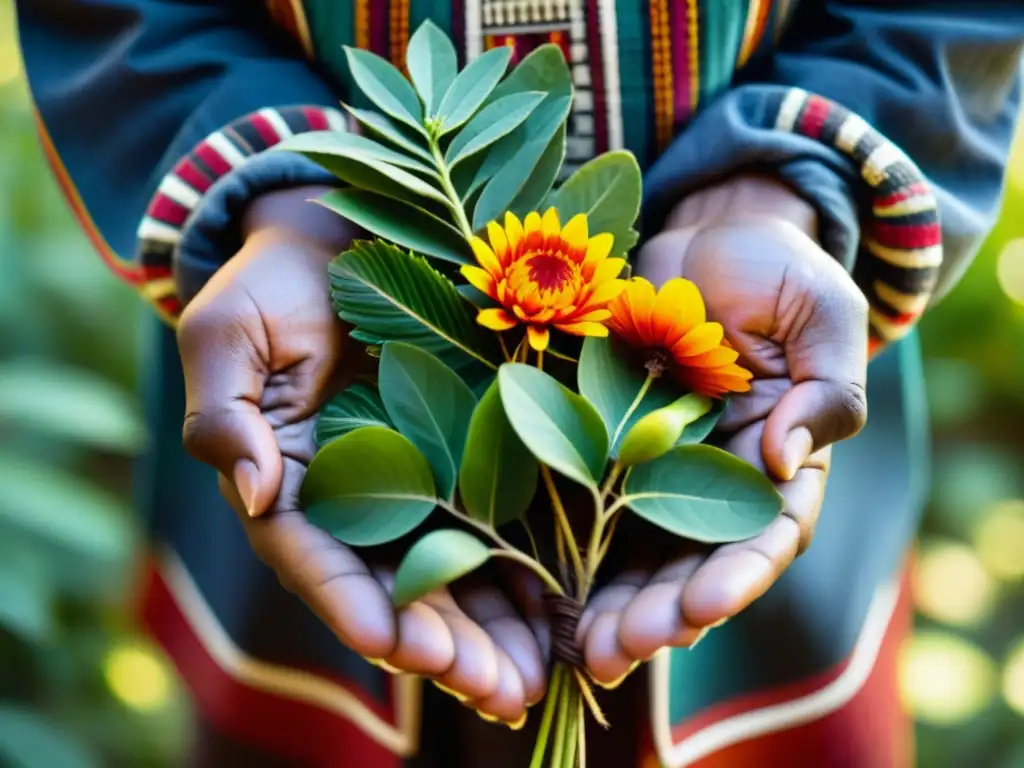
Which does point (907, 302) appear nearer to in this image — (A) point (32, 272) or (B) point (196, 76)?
(B) point (196, 76)

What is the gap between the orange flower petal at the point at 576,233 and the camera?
39cm

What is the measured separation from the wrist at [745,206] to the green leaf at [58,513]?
55cm

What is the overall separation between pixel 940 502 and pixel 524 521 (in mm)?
773

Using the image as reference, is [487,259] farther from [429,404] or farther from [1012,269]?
[1012,269]

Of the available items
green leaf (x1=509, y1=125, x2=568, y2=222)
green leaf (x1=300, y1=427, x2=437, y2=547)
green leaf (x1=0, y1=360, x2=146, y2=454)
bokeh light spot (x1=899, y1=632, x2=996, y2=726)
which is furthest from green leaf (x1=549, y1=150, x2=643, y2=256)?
bokeh light spot (x1=899, y1=632, x2=996, y2=726)

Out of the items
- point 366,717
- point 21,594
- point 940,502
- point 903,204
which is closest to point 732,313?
point 903,204

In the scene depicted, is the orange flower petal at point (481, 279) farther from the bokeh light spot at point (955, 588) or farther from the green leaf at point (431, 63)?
the bokeh light spot at point (955, 588)

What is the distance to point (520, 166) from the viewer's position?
1.36 ft

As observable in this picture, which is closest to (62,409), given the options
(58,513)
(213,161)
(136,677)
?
(58,513)

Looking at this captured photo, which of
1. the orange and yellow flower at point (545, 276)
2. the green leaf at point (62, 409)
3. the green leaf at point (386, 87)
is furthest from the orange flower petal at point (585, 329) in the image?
the green leaf at point (62, 409)

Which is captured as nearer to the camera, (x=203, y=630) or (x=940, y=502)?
(x=203, y=630)

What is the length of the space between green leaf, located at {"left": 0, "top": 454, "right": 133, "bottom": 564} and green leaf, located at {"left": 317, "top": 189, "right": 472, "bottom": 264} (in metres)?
0.51

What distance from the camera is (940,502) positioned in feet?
3.42

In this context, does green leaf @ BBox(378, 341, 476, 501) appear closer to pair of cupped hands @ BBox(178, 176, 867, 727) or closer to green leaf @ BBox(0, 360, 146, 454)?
pair of cupped hands @ BBox(178, 176, 867, 727)
